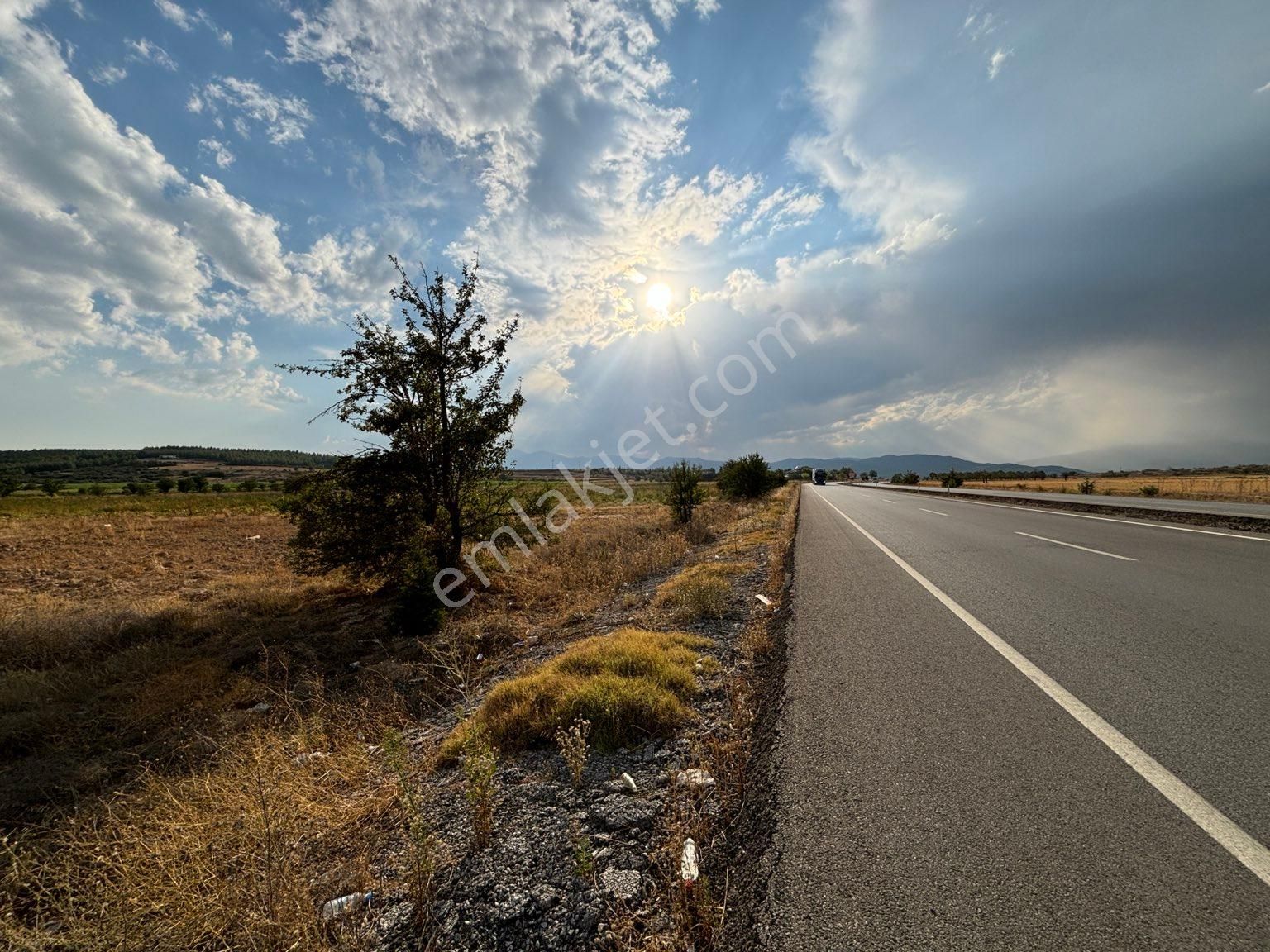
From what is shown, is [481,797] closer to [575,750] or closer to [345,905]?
[575,750]

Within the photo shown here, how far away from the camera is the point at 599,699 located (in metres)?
3.88

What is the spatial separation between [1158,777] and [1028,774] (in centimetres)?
58

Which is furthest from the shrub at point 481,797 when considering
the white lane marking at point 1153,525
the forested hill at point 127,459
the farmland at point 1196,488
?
the forested hill at point 127,459

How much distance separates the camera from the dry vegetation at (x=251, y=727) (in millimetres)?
2514

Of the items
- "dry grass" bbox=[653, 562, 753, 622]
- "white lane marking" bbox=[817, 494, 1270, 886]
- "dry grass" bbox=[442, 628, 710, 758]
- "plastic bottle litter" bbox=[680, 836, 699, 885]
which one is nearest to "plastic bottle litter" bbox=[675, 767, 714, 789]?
"plastic bottle litter" bbox=[680, 836, 699, 885]

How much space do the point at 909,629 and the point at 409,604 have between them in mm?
7754

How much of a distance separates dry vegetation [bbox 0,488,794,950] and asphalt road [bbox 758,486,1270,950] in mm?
693

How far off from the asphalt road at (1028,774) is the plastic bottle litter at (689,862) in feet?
1.21

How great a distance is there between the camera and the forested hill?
114875mm

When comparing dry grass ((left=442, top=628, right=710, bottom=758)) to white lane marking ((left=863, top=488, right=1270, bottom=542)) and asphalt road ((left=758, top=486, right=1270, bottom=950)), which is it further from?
white lane marking ((left=863, top=488, right=1270, bottom=542))

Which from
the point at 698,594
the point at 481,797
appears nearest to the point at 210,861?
the point at 481,797

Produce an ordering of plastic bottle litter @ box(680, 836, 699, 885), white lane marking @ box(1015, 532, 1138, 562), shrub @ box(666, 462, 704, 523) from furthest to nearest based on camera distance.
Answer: shrub @ box(666, 462, 704, 523)
white lane marking @ box(1015, 532, 1138, 562)
plastic bottle litter @ box(680, 836, 699, 885)

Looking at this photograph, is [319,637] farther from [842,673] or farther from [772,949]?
[772,949]

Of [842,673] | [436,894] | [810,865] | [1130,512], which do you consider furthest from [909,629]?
[1130,512]
